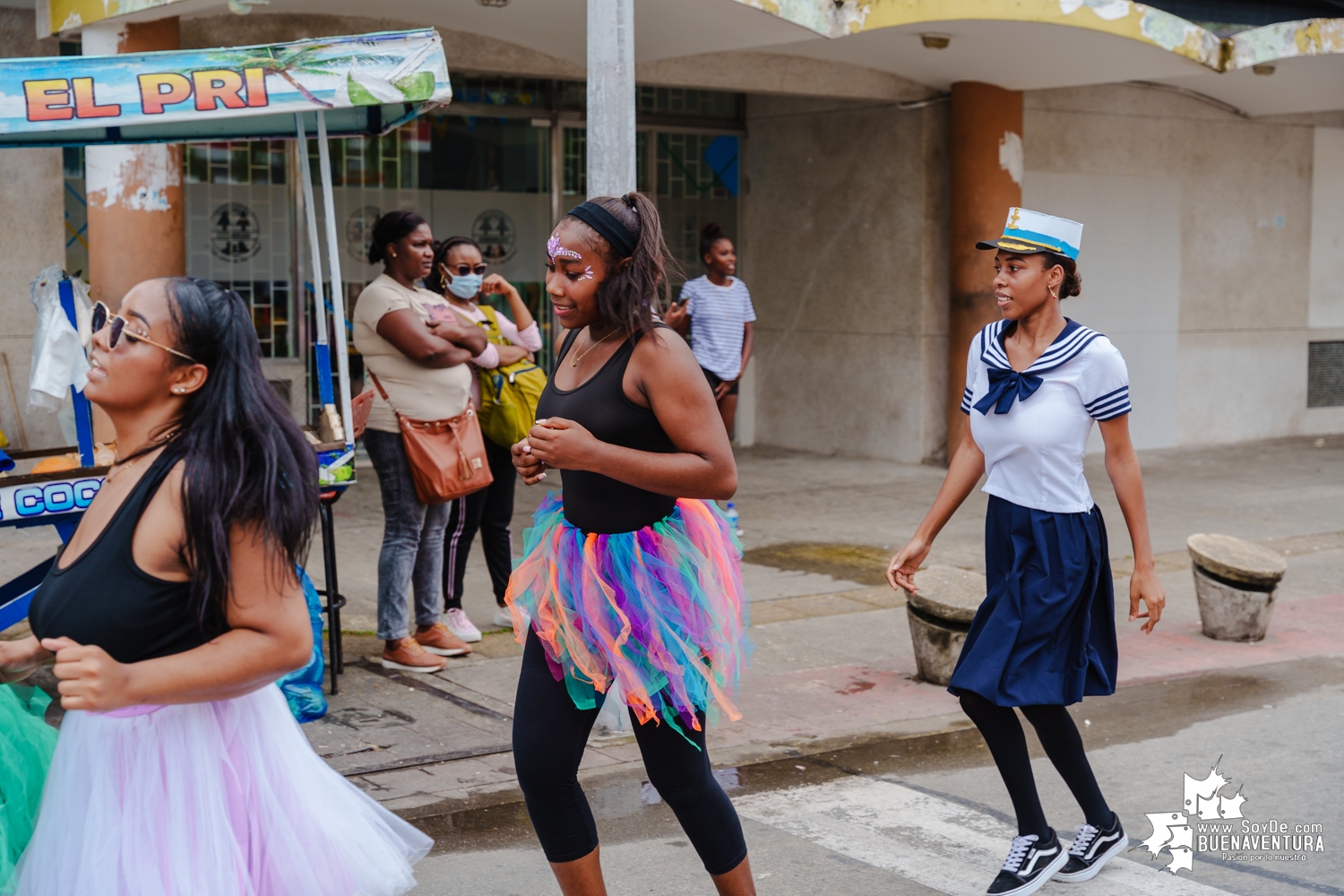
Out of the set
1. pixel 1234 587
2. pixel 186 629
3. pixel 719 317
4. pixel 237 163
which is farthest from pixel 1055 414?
pixel 237 163

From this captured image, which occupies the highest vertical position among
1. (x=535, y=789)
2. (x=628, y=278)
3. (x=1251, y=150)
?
(x=1251, y=150)

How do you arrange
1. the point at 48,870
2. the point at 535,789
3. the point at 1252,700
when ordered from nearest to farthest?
the point at 48,870, the point at 535,789, the point at 1252,700

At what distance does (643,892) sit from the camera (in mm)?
4223

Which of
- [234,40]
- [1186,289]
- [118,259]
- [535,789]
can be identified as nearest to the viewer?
[535,789]

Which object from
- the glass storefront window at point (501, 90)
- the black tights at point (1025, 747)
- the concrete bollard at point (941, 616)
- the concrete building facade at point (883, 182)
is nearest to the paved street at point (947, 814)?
the black tights at point (1025, 747)

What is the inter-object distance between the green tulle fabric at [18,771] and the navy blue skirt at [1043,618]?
7.75 ft

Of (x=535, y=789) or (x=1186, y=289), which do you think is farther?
(x=1186, y=289)

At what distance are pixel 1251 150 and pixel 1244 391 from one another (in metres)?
2.44

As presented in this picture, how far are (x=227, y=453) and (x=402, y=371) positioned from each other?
3.79 metres

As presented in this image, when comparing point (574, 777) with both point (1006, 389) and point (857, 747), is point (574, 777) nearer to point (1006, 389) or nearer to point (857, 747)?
point (1006, 389)

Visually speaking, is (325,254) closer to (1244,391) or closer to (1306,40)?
(1306,40)

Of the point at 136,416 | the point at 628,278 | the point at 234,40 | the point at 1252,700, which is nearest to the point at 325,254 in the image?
the point at 234,40

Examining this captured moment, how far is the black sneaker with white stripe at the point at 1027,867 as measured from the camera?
4.11 m

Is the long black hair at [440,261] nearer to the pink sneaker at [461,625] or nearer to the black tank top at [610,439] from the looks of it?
the pink sneaker at [461,625]
